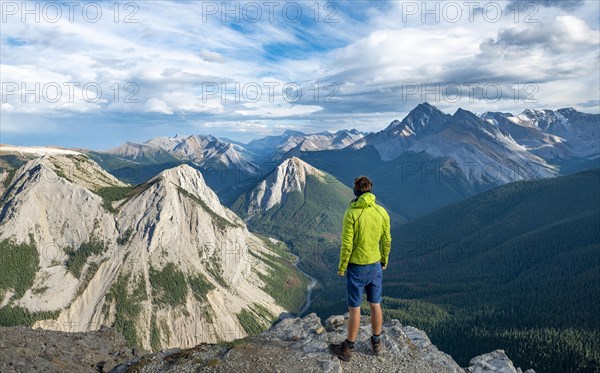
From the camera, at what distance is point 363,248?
2123 centimetres

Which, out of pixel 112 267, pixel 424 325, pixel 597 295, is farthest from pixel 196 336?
pixel 597 295

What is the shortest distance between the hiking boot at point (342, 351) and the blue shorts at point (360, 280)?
138 inches

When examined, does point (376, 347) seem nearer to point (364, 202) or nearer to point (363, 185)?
point (364, 202)

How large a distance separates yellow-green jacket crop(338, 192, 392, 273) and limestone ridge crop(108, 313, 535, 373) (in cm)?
714

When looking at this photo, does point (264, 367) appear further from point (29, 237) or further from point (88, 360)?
point (29, 237)

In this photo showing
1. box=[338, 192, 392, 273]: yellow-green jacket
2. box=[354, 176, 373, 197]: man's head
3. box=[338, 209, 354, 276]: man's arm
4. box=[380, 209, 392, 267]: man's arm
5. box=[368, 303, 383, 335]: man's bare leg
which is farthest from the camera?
box=[368, 303, 383, 335]: man's bare leg

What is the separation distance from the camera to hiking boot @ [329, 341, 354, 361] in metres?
23.5

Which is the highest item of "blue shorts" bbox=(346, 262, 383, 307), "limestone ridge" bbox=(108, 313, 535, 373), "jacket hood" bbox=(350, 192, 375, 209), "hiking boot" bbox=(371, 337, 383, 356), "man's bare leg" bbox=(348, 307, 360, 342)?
"jacket hood" bbox=(350, 192, 375, 209)

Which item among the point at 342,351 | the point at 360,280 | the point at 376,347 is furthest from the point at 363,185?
the point at 376,347

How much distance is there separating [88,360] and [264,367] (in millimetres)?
37111

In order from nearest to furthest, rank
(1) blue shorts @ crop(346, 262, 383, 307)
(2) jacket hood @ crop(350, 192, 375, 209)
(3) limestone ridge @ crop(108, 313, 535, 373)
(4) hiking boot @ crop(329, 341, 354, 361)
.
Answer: (2) jacket hood @ crop(350, 192, 375, 209)
(1) blue shorts @ crop(346, 262, 383, 307)
(4) hiking boot @ crop(329, 341, 354, 361)
(3) limestone ridge @ crop(108, 313, 535, 373)

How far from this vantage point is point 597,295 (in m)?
199

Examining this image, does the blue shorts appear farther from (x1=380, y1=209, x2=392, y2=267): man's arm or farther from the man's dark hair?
the man's dark hair

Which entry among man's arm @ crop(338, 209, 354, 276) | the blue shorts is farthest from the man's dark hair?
the blue shorts
